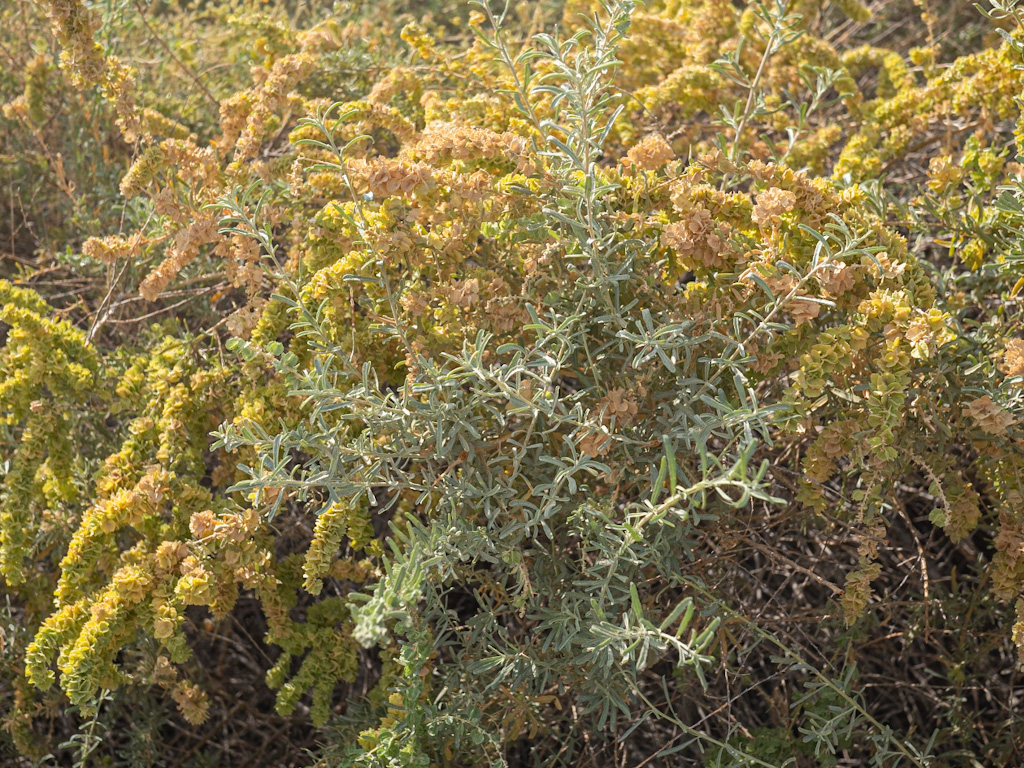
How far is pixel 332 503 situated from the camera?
185cm

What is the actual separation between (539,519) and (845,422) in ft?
2.19

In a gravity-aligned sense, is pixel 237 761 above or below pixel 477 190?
below

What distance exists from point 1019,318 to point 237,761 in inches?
104

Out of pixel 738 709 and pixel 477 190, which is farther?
pixel 738 709

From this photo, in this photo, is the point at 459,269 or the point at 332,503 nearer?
the point at 332,503

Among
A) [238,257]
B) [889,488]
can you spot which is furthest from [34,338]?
[889,488]

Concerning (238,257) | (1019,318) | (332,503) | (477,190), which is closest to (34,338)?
(238,257)

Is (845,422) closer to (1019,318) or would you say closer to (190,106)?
(1019,318)

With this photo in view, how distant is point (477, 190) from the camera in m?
1.96

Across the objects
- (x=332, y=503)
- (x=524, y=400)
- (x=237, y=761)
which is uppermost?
(x=524, y=400)

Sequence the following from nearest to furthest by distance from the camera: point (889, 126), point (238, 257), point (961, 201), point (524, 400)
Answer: point (524, 400) → point (238, 257) → point (961, 201) → point (889, 126)

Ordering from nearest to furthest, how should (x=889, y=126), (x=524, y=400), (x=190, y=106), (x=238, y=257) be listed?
(x=524, y=400), (x=238, y=257), (x=889, y=126), (x=190, y=106)

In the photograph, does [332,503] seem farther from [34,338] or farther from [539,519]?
[34,338]

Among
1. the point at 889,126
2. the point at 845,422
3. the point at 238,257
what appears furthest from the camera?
the point at 889,126
